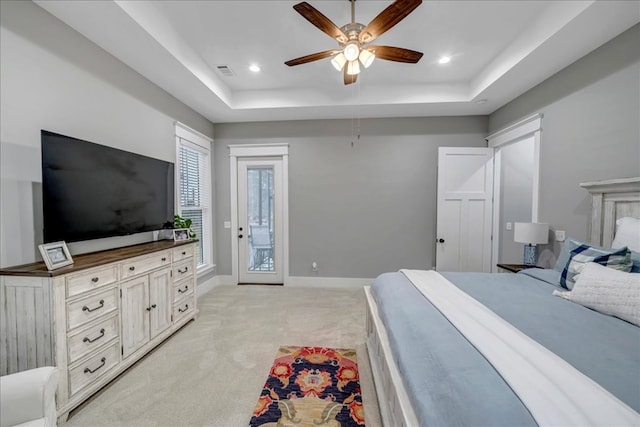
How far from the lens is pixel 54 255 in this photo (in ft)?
5.32

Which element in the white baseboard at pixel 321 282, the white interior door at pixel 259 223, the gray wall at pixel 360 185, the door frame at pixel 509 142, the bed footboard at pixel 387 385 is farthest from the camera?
the white interior door at pixel 259 223

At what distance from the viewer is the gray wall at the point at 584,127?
2002mm

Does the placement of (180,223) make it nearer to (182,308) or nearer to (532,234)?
(182,308)

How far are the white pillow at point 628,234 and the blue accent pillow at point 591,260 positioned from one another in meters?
0.20

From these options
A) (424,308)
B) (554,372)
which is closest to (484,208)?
(424,308)

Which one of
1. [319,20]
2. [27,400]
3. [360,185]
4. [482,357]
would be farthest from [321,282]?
[319,20]

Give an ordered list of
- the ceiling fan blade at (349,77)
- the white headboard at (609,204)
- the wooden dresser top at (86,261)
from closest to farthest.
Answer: the wooden dresser top at (86,261) < the white headboard at (609,204) < the ceiling fan blade at (349,77)

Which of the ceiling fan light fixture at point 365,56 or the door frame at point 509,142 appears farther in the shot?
the door frame at point 509,142

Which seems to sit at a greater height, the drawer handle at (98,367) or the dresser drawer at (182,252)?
the dresser drawer at (182,252)

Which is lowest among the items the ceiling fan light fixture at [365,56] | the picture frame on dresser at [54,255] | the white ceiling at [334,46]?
the picture frame on dresser at [54,255]

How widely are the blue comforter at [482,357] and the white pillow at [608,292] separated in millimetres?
54

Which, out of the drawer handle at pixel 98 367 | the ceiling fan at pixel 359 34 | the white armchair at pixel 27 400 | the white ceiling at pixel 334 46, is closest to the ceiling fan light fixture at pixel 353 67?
the ceiling fan at pixel 359 34

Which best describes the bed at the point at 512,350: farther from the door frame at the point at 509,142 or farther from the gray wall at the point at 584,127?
the door frame at the point at 509,142

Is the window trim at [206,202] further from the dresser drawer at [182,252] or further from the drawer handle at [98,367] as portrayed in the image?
the drawer handle at [98,367]
